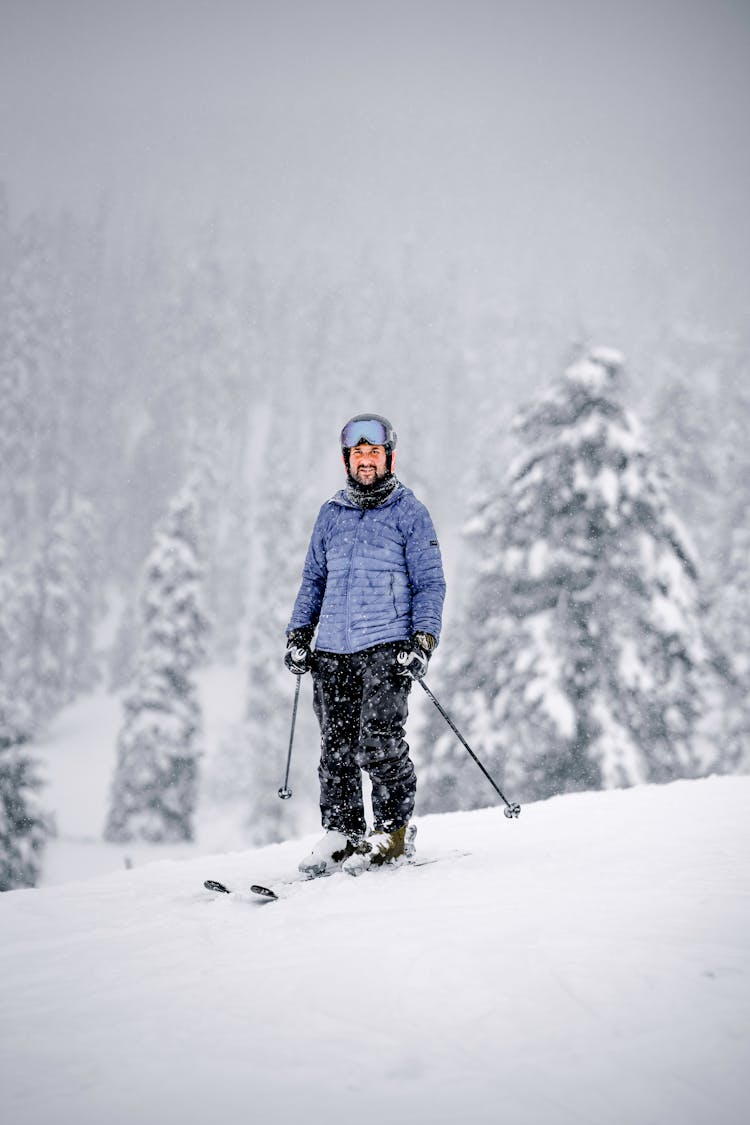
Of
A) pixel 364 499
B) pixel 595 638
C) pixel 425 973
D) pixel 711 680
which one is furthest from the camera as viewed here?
pixel 711 680

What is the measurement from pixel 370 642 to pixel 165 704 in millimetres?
22206

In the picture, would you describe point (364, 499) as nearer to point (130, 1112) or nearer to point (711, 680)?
point (130, 1112)

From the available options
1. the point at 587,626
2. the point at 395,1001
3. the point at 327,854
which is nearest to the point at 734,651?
the point at 587,626

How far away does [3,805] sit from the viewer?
14.2 meters

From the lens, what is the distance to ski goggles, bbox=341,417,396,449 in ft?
14.5

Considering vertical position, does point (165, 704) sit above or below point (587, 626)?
below

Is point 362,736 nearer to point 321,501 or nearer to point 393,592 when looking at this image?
point 393,592

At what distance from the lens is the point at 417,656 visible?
13.4 feet

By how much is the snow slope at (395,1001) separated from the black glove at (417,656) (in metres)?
1.10

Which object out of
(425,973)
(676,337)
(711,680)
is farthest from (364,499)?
(676,337)

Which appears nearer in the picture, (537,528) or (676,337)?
(537,528)

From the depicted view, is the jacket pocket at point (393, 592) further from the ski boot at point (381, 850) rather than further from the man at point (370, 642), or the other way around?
the ski boot at point (381, 850)

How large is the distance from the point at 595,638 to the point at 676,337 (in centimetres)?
7062

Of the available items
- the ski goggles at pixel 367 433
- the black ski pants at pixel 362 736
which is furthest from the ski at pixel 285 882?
the ski goggles at pixel 367 433
